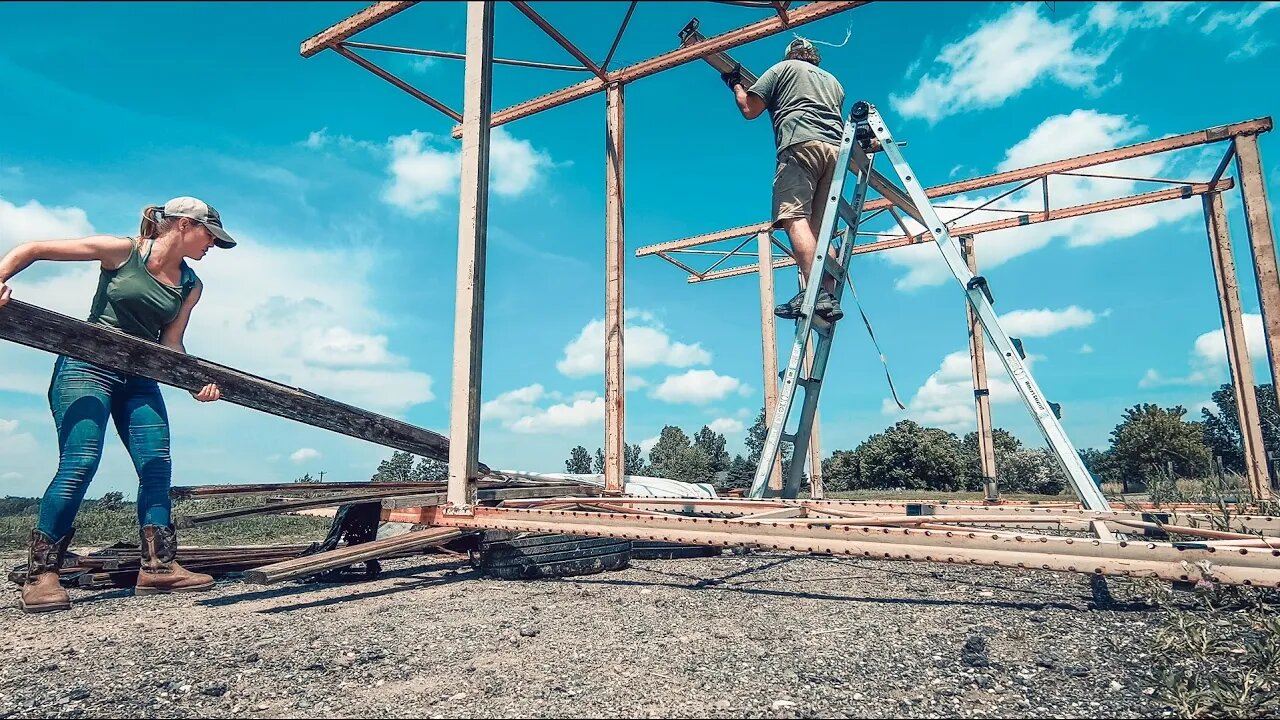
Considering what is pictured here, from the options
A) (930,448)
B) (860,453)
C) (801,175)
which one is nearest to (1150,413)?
(930,448)

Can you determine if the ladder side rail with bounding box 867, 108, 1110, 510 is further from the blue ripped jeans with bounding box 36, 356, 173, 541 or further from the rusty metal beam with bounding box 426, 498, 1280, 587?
the blue ripped jeans with bounding box 36, 356, 173, 541

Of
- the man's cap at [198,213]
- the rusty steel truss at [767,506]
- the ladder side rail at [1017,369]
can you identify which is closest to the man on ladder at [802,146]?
the rusty steel truss at [767,506]

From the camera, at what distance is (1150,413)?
3578 centimetres

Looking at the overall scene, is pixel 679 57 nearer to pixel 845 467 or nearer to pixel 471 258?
pixel 471 258

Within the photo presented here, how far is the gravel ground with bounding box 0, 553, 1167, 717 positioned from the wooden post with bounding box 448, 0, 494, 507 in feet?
2.45

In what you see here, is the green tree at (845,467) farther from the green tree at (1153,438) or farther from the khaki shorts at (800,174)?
the khaki shorts at (800,174)

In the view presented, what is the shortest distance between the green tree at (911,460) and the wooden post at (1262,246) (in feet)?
88.2

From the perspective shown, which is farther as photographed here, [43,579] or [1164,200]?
[1164,200]

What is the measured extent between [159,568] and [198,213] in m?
1.76

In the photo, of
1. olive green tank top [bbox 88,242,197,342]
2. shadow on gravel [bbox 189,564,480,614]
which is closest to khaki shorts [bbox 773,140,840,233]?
shadow on gravel [bbox 189,564,480,614]

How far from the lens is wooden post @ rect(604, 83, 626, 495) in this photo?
558 centimetres

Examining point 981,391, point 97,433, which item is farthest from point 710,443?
point 97,433

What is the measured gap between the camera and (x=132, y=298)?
3.18m

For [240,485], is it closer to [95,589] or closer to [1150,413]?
[95,589]
